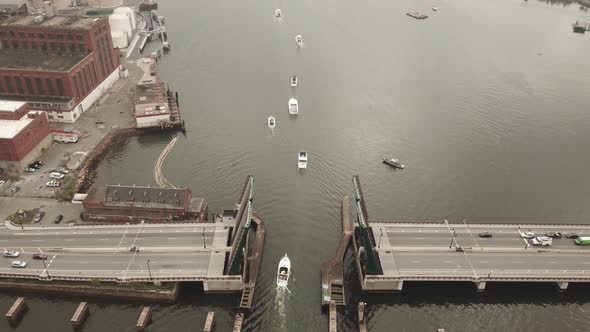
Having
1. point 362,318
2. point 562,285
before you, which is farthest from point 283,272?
point 562,285

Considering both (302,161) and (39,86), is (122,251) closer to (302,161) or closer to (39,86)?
(302,161)

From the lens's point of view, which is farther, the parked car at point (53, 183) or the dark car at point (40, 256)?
the parked car at point (53, 183)

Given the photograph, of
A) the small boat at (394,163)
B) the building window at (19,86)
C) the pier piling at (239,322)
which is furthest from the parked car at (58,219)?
the small boat at (394,163)

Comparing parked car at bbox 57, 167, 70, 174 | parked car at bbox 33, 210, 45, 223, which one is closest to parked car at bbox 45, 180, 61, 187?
parked car at bbox 57, 167, 70, 174

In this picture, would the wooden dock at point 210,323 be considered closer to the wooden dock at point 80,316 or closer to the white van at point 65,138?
the wooden dock at point 80,316

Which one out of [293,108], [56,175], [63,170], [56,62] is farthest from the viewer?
[293,108]

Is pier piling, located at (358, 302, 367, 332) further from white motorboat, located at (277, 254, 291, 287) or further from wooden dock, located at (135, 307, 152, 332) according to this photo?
wooden dock, located at (135, 307, 152, 332)
